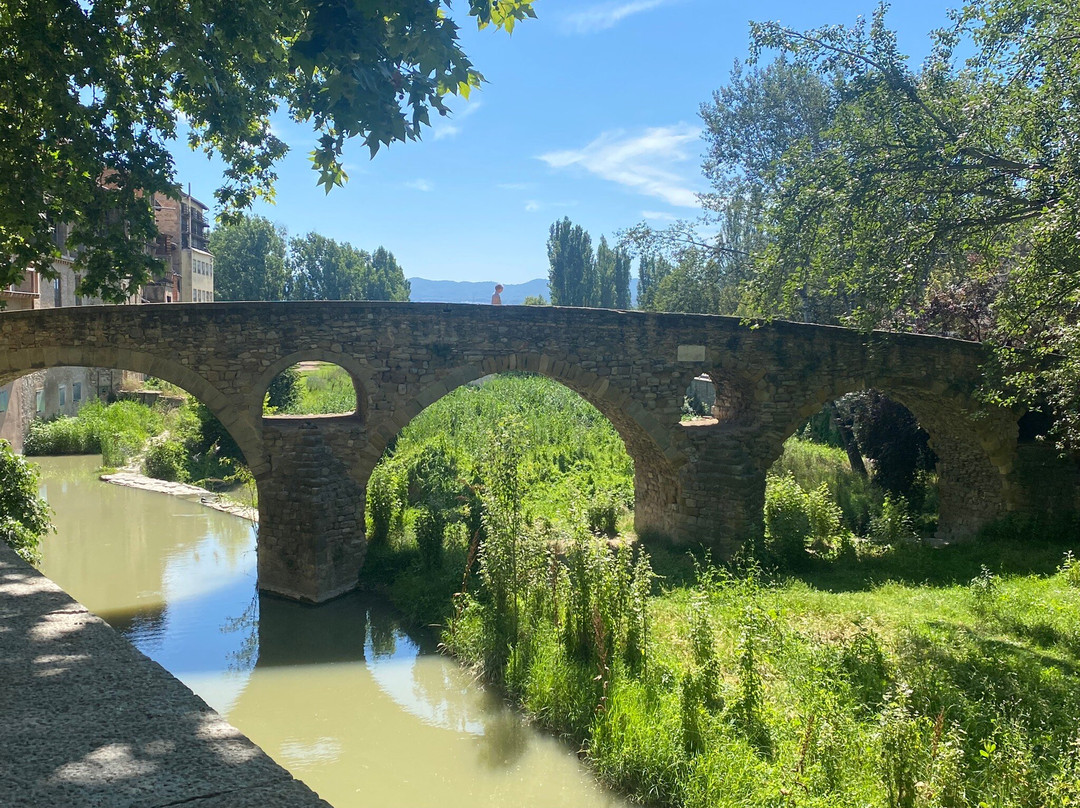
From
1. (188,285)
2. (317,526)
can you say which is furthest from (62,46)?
(188,285)

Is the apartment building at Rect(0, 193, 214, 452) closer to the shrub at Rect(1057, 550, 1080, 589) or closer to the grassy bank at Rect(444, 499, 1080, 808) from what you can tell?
the grassy bank at Rect(444, 499, 1080, 808)

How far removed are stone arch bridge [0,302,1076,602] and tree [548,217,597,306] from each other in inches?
1629

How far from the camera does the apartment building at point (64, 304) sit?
20.1m

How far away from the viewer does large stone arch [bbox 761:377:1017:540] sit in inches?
503

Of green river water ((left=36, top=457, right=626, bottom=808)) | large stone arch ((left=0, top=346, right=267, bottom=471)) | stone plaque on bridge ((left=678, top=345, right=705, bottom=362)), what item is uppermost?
stone plaque on bridge ((left=678, top=345, right=705, bottom=362))

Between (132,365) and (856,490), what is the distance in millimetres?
13658

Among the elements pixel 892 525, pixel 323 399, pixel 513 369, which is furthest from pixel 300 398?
pixel 892 525

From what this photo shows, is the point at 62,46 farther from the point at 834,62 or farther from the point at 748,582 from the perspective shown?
the point at 748,582

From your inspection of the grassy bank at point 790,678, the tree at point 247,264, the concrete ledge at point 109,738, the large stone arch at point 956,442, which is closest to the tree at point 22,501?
the grassy bank at point 790,678

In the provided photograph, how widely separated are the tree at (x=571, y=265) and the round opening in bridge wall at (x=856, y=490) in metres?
34.5

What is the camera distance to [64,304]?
2320 cm

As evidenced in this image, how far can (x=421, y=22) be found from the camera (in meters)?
5.54

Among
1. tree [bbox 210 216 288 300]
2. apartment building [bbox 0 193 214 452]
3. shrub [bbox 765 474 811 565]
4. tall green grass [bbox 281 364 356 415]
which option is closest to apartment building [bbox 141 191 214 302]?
apartment building [bbox 0 193 214 452]

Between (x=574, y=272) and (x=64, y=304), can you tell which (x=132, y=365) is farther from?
(x=574, y=272)
